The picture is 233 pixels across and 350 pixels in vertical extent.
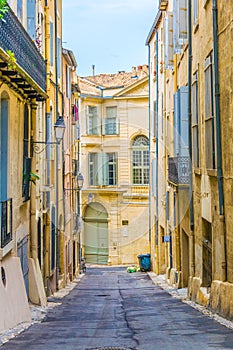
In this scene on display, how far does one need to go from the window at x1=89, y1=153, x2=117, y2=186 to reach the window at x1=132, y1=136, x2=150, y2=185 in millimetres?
1344

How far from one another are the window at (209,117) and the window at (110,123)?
2768 cm

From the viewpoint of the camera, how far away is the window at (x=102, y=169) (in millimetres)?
41656

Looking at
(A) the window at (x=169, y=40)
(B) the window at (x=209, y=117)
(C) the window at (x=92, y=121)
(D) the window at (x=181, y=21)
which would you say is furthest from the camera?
(C) the window at (x=92, y=121)

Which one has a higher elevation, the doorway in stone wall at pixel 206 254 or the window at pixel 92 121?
the window at pixel 92 121

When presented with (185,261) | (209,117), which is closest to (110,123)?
(185,261)

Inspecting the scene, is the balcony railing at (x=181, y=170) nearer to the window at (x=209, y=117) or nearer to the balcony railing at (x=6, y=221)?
the window at (x=209, y=117)

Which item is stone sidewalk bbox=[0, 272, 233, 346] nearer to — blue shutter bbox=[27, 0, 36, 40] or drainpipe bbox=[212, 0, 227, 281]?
drainpipe bbox=[212, 0, 227, 281]

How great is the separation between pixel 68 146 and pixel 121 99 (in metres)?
13.1

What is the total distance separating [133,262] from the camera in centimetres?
4028

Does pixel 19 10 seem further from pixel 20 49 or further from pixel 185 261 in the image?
pixel 185 261

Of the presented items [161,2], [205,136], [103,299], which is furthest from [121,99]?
[205,136]

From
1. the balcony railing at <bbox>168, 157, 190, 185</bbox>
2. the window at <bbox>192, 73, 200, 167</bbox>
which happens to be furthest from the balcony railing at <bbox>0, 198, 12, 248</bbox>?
the balcony railing at <bbox>168, 157, 190, 185</bbox>

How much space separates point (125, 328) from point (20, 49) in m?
5.73

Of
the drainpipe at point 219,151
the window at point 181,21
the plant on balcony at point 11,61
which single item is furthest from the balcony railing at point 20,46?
the window at point 181,21
